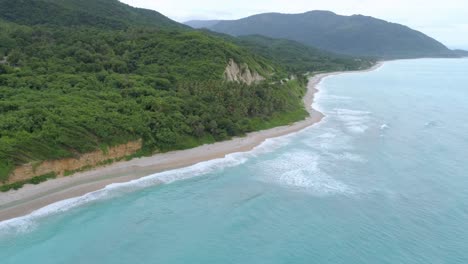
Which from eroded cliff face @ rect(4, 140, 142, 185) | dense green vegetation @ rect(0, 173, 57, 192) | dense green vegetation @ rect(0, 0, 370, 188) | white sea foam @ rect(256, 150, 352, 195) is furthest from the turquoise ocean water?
dense green vegetation @ rect(0, 0, 370, 188)

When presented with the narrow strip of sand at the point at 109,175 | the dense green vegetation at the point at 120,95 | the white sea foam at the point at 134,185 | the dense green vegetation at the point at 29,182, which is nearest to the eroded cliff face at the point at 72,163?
the dense green vegetation at the point at 29,182

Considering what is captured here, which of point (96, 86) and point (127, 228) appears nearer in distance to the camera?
point (127, 228)

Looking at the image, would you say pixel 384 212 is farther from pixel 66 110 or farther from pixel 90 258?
pixel 66 110

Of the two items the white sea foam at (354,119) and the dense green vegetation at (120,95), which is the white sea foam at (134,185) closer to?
the dense green vegetation at (120,95)

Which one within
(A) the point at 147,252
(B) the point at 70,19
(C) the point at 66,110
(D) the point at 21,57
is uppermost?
(B) the point at 70,19

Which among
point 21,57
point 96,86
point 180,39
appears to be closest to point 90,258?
point 96,86

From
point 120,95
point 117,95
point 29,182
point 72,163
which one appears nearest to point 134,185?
point 72,163

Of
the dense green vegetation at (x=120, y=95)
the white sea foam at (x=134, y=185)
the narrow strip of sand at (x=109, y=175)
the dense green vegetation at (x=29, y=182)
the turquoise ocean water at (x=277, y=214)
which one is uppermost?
the dense green vegetation at (x=120, y=95)

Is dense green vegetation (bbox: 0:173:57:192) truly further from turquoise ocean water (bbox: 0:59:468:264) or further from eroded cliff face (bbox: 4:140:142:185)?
turquoise ocean water (bbox: 0:59:468:264)
